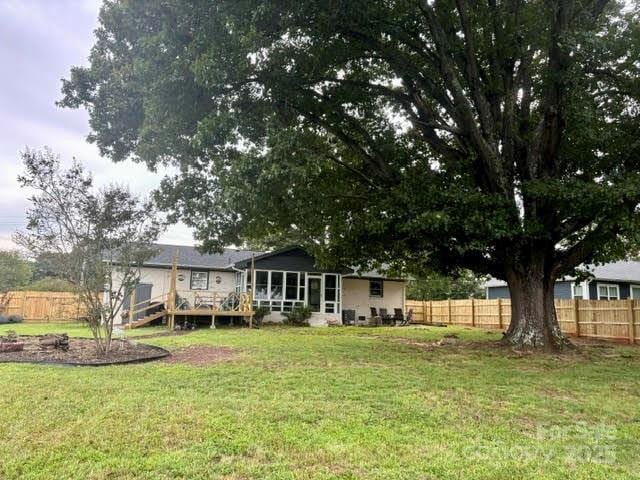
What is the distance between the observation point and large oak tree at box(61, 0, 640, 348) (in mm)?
8672

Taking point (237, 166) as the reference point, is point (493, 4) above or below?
above

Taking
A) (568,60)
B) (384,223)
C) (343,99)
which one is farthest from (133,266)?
→ (568,60)

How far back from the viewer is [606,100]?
1088 centimetres

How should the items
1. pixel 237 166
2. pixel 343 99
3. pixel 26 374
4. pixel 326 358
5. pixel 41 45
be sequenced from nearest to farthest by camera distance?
pixel 26 374 < pixel 237 166 < pixel 326 358 < pixel 41 45 < pixel 343 99

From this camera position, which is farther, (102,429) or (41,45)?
(41,45)

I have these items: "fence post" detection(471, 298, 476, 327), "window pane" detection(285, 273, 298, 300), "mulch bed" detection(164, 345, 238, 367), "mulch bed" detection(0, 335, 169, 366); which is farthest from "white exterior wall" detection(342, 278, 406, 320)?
"mulch bed" detection(0, 335, 169, 366)

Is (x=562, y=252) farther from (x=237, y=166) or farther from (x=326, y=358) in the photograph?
(x=237, y=166)

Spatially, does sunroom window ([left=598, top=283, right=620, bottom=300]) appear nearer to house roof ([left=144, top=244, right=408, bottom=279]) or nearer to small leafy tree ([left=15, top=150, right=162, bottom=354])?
house roof ([left=144, top=244, right=408, bottom=279])

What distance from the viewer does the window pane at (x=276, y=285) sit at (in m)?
20.5

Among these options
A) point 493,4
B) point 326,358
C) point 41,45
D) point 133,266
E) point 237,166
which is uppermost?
point 493,4

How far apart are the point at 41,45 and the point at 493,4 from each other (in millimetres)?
11083

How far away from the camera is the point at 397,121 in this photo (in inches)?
524

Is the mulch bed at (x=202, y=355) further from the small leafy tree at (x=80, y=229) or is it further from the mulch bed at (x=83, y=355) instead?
the small leafy tree at (x=80, y=229)

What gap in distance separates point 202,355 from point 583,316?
1439 centimetres
